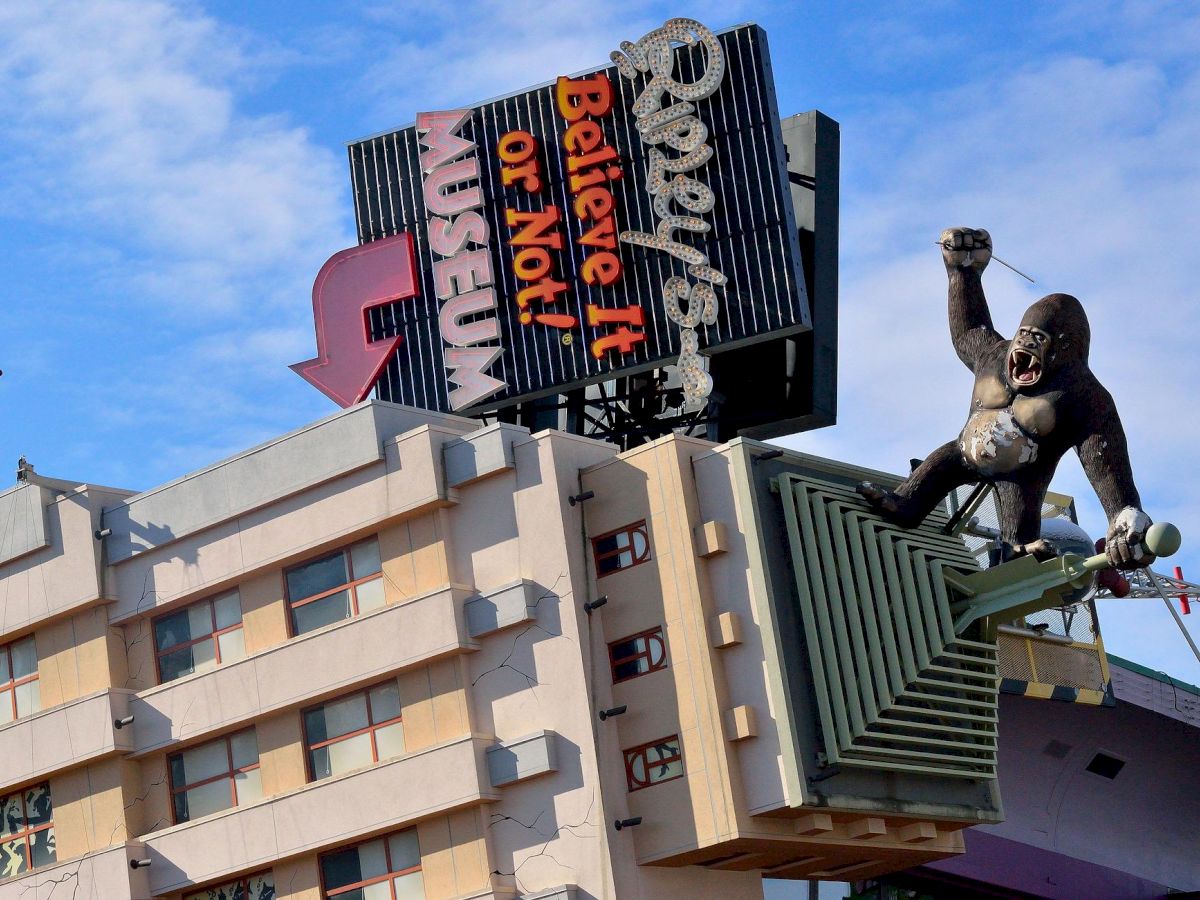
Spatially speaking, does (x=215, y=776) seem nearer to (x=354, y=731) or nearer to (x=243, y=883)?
(x=243, y=883)

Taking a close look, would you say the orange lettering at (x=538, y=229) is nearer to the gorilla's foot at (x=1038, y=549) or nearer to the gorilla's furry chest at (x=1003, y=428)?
the gorilla's furry chest at (x=1003, y=428)

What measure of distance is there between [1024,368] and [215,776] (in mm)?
17817

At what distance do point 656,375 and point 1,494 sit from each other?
14752mm

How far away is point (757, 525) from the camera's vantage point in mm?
37125

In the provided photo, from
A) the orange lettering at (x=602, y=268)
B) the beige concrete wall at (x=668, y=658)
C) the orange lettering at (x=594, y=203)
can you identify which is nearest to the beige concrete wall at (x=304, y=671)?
the beige concrete wall at (x=668, y=658)

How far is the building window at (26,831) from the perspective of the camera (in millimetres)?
42812

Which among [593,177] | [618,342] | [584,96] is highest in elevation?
[584,96]

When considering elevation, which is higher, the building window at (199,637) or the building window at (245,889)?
the building window at (199,637)

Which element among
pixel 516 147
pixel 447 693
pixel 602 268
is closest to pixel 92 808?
pixel 447 693

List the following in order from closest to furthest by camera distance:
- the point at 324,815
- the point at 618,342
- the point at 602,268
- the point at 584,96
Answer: the point at 324,815 < the point at 618,342 < the point at 602,268 < the point at 584,96

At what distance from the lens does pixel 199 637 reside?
42188mm

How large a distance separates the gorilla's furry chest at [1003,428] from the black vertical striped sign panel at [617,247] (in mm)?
6852

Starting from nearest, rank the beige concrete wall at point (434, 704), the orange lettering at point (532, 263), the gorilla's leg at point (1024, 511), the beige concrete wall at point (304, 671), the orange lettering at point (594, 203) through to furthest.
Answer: the gorilla's leg at point (1024, 511)
the beige concrete wall at point (434, 704)
the beige concrete wall at point (304, 671)
the orange lettering at point (594, 203)
the orange lettering at point (532, 263)

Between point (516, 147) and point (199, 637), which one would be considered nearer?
point (199, 637)
